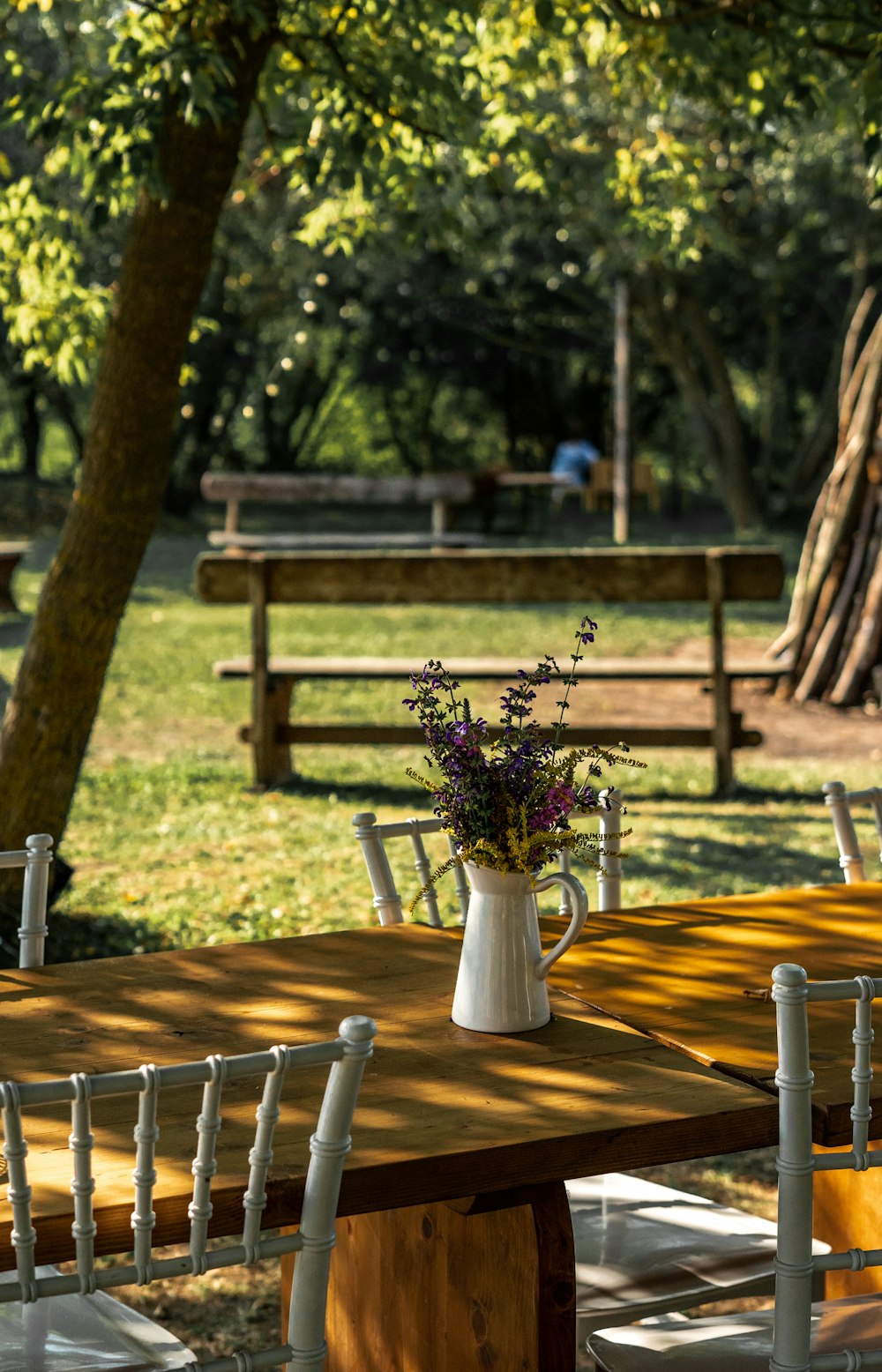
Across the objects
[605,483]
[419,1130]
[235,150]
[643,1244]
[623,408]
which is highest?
[623,408]

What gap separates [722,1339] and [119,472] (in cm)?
387

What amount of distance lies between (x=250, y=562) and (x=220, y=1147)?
21.1 feet

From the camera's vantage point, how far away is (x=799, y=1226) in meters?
2.15

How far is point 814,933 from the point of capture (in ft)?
10.4

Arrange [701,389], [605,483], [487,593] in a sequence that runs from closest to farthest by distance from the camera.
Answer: [487,593] → [701,389] → [605,483]

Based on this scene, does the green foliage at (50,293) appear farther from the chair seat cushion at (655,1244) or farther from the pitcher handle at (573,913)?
the pitcher handle at (573,913)

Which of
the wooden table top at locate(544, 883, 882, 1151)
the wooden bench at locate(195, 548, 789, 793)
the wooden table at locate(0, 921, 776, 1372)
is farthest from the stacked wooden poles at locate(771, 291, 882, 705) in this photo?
the wooden table at locate(0, 921, 776, 1372)

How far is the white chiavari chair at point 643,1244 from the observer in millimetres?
2768

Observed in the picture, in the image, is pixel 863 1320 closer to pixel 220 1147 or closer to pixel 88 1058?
pixel 220 1147

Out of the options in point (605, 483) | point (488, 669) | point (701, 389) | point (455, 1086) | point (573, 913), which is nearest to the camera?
point (455, 1086)

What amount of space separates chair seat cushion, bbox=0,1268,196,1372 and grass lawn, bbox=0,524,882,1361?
1236mm

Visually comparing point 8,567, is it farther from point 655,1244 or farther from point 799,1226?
point 799,1226

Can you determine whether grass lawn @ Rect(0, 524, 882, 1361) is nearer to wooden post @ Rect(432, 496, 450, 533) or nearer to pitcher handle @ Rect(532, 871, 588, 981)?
pitcher handle @ Rect(532, 871, 588, 981)

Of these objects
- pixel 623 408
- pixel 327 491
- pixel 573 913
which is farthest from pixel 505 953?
Result: pixel 623 408
